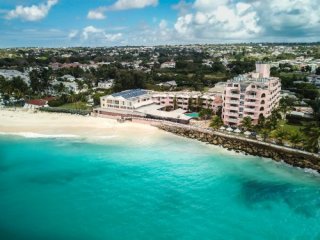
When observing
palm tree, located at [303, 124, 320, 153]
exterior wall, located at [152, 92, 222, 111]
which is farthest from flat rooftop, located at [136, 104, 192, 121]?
palm tree, located at [303, 124, 320, 153]

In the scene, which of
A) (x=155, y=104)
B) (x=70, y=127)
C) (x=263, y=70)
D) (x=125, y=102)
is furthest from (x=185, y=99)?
(x=70, y=127)

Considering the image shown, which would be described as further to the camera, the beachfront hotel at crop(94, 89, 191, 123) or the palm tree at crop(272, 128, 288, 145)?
the beachfront hotel at crop(94, 89, 191, 123)

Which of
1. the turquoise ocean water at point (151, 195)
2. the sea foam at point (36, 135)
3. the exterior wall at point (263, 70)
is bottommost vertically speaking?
the turquoise ocean water at point (151, 195)

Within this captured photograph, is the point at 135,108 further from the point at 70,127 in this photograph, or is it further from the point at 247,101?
the point at 247,101

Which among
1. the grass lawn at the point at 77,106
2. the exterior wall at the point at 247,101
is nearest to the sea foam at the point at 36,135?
the grass lawn at the point at 77,106

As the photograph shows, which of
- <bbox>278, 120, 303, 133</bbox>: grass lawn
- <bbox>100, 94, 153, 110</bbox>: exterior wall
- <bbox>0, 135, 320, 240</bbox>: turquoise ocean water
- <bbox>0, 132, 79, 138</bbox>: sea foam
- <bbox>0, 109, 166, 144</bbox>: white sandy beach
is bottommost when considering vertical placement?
<bbox>0, 135, 320, 240</bbox>: turquoise ocean water

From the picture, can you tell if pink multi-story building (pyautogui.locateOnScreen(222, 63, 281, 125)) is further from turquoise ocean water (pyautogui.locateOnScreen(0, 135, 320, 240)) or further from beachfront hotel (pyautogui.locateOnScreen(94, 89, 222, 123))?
turquoise ocean water (pyautogui.locateOnScreen(0, 135, 320, 240))

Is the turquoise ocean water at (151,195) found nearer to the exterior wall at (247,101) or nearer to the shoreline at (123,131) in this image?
the shoreline at (123,131)

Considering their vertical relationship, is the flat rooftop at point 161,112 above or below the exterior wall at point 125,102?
below
